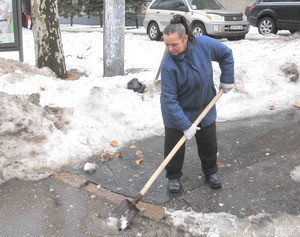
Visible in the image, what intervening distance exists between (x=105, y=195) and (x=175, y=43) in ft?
5.08

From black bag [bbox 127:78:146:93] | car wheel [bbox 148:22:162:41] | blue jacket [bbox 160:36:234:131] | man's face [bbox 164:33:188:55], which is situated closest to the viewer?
man's face [bbox 164:33:188:55]

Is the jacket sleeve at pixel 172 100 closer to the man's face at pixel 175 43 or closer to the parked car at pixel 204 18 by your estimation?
the man's face at pixel 175 43

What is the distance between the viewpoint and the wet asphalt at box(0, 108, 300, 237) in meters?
3.13

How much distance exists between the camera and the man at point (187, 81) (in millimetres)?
3013

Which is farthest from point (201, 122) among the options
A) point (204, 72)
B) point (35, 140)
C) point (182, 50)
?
point (35, 140)

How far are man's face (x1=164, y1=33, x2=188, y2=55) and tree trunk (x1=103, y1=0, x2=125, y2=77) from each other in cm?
353

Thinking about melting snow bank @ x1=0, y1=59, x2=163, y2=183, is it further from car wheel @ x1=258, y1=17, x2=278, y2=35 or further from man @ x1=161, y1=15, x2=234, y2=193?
car wheel @ x1=258, y1=17, x2=278, y2=35

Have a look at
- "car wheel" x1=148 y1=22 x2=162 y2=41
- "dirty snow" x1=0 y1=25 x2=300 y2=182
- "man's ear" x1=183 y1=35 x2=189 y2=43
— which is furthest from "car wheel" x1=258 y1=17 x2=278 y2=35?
"man's ear" x1=183 y1=35 x2=189 y2=43

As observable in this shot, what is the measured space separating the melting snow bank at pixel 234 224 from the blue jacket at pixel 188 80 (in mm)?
747

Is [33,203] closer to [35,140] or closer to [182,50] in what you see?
[35,140]

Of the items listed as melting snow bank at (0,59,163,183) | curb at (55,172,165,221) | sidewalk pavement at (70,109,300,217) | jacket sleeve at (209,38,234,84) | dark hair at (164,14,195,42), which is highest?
dark hair at (164,14,195,42)

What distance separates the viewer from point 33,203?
134 inches

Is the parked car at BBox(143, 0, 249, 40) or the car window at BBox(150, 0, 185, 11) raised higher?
the car window at BBox(150, 0, 185, 11)

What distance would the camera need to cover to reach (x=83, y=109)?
5039mm
